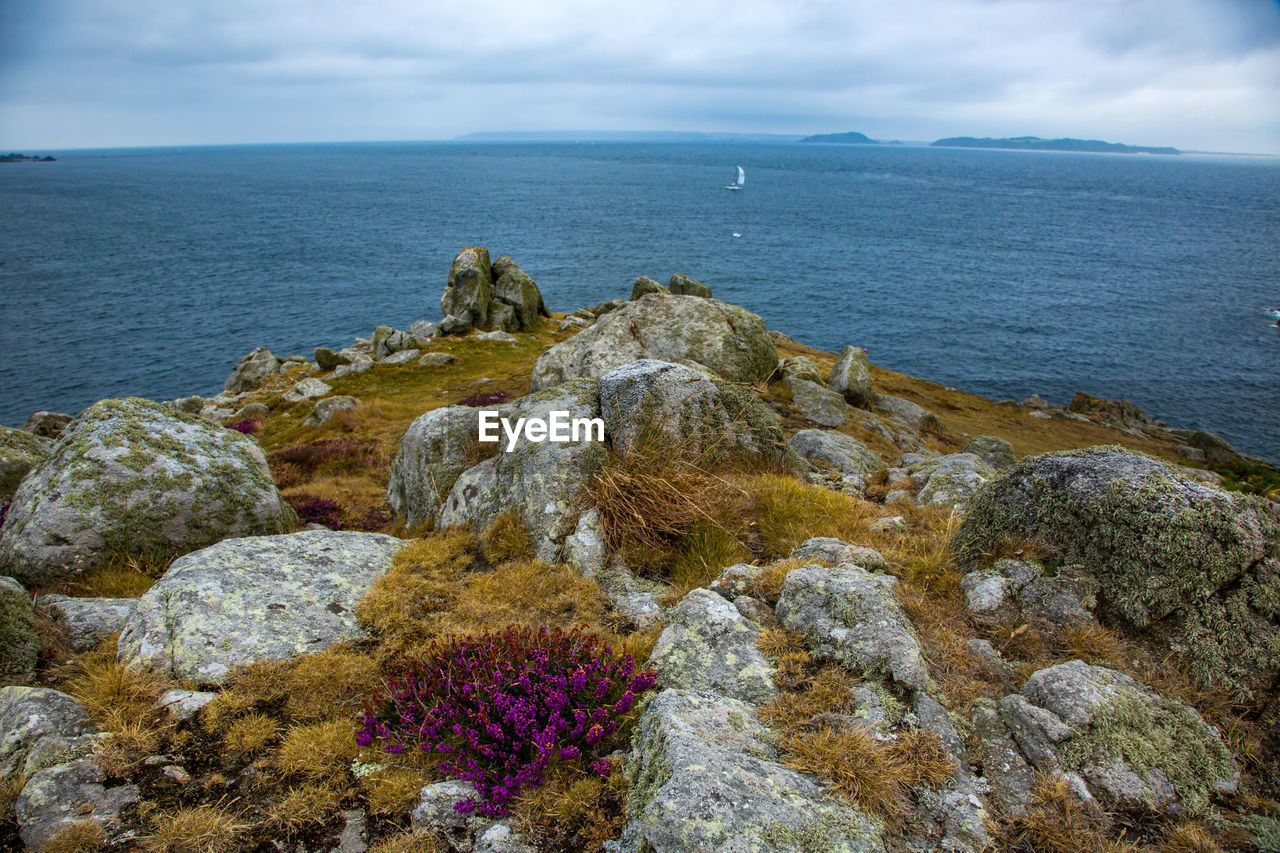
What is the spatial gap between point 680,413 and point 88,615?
736 centimetres

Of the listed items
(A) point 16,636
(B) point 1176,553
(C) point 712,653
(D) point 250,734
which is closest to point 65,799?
(D) point 250,734

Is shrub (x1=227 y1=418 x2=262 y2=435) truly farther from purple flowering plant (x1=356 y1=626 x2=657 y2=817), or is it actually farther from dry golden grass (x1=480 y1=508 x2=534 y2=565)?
purple flowering plant (x1=356 y1=626 x2=657 y2=817)

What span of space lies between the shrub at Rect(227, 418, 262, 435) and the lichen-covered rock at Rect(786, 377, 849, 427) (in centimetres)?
2077

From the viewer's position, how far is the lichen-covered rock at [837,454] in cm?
1254

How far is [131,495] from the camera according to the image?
862 centimetres

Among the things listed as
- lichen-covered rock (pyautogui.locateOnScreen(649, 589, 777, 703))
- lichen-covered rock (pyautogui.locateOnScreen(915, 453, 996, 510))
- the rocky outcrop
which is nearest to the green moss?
lichen-covered rock (pyautogui.locateOnScreen(649, 589, 777, 703))

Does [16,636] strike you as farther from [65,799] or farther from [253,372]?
[253,372]

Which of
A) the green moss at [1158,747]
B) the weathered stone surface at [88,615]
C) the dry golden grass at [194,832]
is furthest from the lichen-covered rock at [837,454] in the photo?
the weathered stone surface at [88,615]

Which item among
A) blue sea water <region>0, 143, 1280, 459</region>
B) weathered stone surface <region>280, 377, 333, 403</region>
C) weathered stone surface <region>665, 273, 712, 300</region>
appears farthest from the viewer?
blue sea water <region>0, 143, 1280, 459</region>

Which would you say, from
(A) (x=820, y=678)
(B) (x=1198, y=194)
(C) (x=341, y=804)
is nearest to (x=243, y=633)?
(C) (x=341, y=804)

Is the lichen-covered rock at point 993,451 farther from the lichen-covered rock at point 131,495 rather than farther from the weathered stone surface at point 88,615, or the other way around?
the weathered stone surface at point 88,615

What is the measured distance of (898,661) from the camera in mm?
4812

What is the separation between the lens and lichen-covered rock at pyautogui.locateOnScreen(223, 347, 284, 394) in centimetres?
3628

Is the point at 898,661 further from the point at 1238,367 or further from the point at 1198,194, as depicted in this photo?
the point at 1198,194
